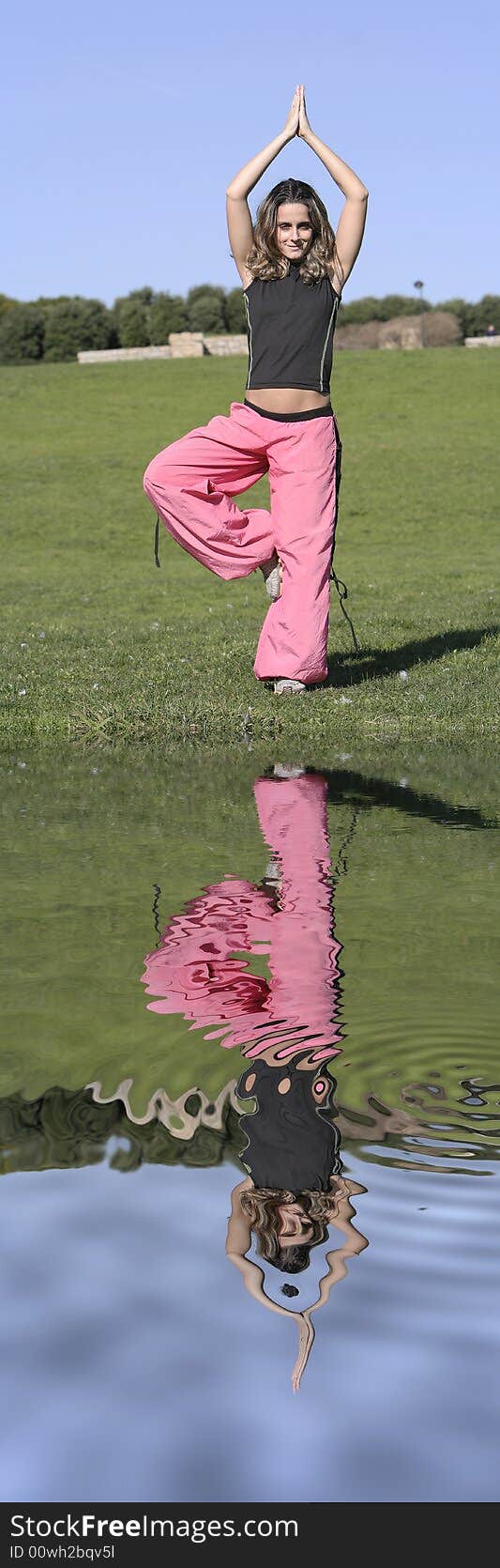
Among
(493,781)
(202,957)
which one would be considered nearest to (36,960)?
(202,957)

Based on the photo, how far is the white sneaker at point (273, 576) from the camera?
8719 millimetres

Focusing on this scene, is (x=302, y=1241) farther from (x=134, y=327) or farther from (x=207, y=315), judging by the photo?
(x=207, y=315)

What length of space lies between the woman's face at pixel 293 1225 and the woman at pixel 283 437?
6.25 meters

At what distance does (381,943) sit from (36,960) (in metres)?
0.87

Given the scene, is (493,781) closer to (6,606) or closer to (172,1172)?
(172,1172)

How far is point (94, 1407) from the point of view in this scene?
195cm

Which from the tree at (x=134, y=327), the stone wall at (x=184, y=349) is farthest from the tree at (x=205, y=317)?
the stone wall at (x=184, y=349)

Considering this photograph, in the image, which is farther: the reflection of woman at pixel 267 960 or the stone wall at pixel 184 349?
the stone wall at pixel 184 349

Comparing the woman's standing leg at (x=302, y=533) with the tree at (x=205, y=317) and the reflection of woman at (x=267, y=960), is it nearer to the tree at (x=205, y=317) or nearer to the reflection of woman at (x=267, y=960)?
the reflection of woman at (x=267, y=960)

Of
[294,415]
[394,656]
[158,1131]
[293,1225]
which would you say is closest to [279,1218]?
[293,1225]

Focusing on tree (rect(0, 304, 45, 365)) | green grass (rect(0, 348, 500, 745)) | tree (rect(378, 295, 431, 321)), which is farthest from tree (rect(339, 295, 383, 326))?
green grass (rect(0, 348, 500, 745))

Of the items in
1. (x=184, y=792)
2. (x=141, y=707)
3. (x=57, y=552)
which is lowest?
(x=184, y=792)

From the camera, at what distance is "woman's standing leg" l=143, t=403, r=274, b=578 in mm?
8516

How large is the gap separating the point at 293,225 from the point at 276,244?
13cm
